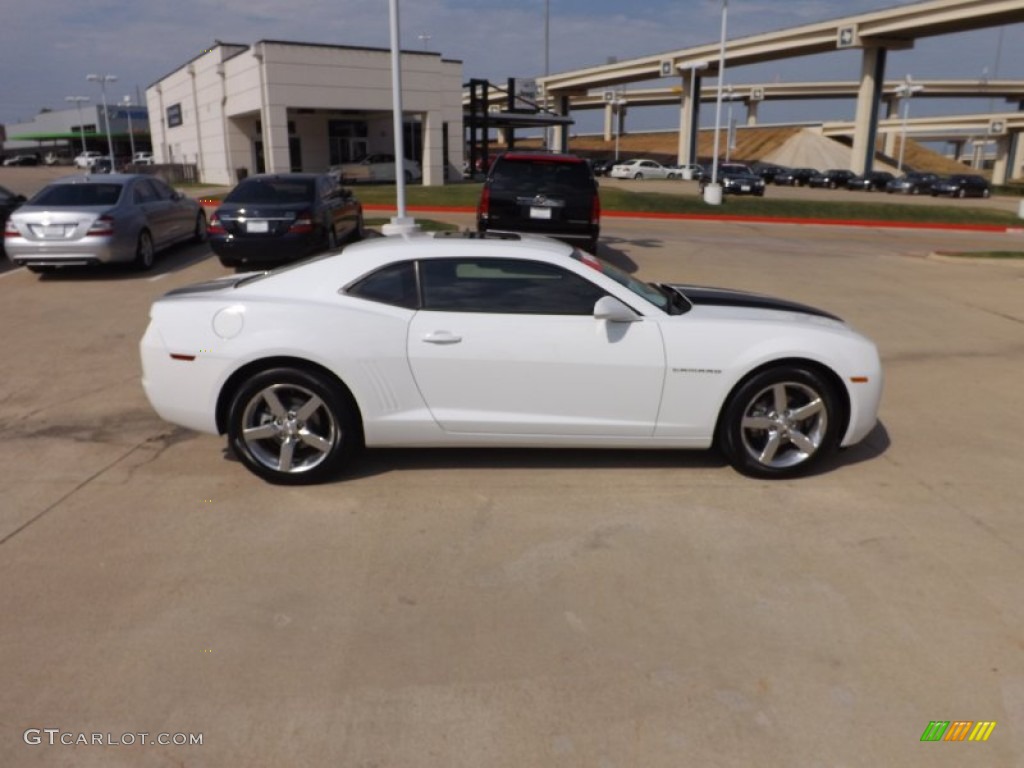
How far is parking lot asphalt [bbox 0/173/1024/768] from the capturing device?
9.55 feet

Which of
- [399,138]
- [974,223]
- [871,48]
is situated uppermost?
[871,48]

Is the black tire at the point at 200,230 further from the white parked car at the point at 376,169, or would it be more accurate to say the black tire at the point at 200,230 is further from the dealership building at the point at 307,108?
the white parked car at the point at 376,169

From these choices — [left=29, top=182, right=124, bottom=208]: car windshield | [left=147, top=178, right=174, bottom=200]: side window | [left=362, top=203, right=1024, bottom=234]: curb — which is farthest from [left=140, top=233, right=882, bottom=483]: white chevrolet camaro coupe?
[left=362, top=203, right=1024, bottom=234]: curb

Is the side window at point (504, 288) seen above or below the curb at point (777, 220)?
above

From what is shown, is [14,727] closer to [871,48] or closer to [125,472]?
[125,472]

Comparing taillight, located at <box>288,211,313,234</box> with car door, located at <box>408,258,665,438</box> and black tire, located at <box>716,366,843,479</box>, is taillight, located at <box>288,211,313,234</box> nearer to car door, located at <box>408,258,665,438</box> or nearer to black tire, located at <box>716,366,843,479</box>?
car door, located at <box>408,258,665,438</box>

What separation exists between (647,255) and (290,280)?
11.8 metres

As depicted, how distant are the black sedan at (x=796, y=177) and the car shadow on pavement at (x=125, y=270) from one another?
50046mm

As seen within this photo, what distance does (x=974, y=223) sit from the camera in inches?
1120

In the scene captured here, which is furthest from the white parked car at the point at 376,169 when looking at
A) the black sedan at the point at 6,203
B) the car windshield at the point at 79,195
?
the car windshield at the point at 79,195

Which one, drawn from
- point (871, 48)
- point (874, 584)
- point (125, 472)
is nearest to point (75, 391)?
point (125, 472)

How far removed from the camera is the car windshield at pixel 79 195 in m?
12.3

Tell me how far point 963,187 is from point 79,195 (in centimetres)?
4742

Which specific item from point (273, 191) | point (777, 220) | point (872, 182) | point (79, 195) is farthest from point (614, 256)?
point (872, 182)
